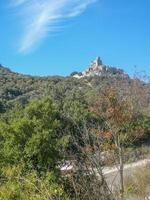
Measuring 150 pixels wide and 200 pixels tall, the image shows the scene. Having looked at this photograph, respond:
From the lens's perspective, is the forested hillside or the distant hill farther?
the distant hill

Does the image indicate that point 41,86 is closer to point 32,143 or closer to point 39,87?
point 39,87

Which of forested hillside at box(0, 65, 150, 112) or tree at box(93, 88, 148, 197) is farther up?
forested hillside at box(0, 65, 150, 112)

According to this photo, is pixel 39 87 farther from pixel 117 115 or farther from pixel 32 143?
pixel 32 143

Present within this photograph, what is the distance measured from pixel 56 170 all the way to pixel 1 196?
1253 centimetres

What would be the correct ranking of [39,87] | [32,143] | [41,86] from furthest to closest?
[41,86], [39,87], [32,143]

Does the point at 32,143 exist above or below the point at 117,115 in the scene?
below

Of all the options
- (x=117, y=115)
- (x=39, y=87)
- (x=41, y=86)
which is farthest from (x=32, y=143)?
(x=41, y=86)

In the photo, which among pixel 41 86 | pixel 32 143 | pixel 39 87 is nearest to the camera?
pixel 32 143

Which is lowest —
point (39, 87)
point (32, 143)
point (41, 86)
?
point (32, 143)

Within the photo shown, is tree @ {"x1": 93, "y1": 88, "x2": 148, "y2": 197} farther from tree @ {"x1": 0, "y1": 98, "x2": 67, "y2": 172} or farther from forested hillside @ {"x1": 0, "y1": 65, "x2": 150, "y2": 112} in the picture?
forested hillside @ {"x1": 0, "y1": 65, "x2": 150, "y2": 112}

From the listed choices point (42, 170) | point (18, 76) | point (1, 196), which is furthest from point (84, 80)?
point (1, 196)

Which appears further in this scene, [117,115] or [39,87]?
[39,87]

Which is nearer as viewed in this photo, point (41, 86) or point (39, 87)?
point (39, 87)

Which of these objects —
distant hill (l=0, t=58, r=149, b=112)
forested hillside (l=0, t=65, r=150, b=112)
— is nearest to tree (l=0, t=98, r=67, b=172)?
forested hillside (l=0, t=65, r=150, b=112)
